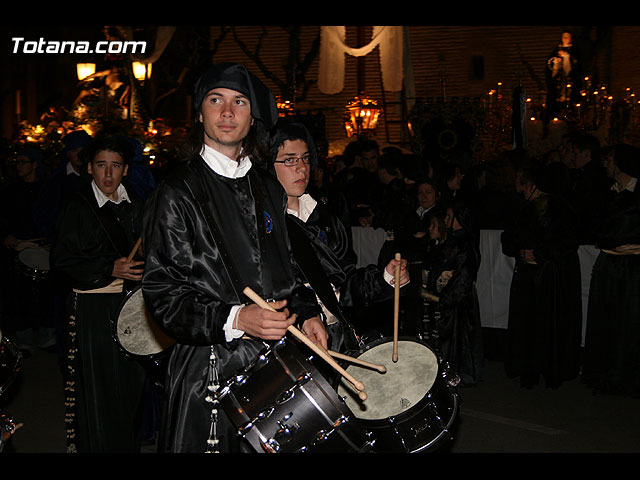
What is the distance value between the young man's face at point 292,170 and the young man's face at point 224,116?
4.05 ft

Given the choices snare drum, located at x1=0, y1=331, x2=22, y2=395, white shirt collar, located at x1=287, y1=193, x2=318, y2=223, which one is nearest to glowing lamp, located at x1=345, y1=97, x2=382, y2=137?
white shirt collar, located at x1=287, y1=193, x2=318, y2=223

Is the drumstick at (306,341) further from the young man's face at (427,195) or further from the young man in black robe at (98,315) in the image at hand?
the young man's face at (427,195)

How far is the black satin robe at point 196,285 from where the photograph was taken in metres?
2.65

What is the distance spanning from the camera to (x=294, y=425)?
252 centimetres

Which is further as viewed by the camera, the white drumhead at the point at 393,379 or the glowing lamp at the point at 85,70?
the glowing lamp at the point at 85,70

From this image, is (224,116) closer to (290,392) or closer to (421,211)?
(290,392)

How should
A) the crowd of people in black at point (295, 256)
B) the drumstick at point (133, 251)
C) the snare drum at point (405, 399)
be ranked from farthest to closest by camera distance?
the drumstick at point (133, 251) < the snare drum at point (405, 399) < the crowd of people in black at point (295, 256)

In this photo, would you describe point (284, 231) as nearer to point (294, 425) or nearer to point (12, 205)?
point (294, 425)

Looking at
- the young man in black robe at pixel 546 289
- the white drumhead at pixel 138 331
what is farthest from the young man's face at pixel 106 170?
the young man in black robe at pixel 546 289

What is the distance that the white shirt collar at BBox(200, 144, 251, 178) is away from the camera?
2.99m

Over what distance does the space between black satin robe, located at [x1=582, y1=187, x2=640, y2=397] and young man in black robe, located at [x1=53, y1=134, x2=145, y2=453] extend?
4269 mm

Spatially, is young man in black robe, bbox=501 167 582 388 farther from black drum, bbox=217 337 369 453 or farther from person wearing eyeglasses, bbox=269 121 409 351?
black drum, bbox=217 337 369 453

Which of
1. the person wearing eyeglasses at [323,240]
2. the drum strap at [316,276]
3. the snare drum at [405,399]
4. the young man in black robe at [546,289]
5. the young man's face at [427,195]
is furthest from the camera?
the young man's face at [427,195]

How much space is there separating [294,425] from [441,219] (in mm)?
4846
